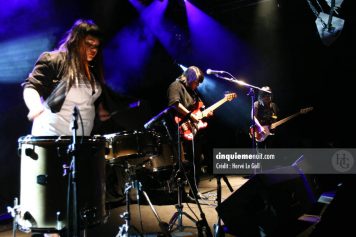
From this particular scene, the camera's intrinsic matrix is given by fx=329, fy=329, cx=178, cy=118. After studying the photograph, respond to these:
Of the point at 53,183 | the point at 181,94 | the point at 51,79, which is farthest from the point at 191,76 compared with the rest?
the point at 53,183

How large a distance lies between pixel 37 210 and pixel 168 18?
21.3ft

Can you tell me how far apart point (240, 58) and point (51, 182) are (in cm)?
797

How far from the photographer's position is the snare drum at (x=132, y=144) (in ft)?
10.0

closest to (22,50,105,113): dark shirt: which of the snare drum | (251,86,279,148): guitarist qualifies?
the snare drum

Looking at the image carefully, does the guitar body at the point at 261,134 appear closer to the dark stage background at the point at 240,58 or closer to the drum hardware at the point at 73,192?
the dark stage background at the point at 240,58

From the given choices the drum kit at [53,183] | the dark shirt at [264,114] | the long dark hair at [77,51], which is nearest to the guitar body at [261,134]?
the dark shirt at [264,114]

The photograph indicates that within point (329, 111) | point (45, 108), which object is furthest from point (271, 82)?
point (45, 108)

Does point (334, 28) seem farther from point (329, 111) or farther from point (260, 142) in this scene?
point (260, 142)

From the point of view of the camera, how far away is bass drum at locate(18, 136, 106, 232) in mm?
2271

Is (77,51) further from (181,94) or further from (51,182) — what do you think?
(181,94)

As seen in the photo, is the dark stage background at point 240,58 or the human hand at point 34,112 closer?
the human hand at point 34,112

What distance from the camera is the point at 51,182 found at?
2.29m

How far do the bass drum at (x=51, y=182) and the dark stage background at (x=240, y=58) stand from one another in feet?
10.8

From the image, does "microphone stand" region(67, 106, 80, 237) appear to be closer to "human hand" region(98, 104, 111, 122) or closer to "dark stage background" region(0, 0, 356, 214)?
"human hand" region(98, 104, 111, 122)
